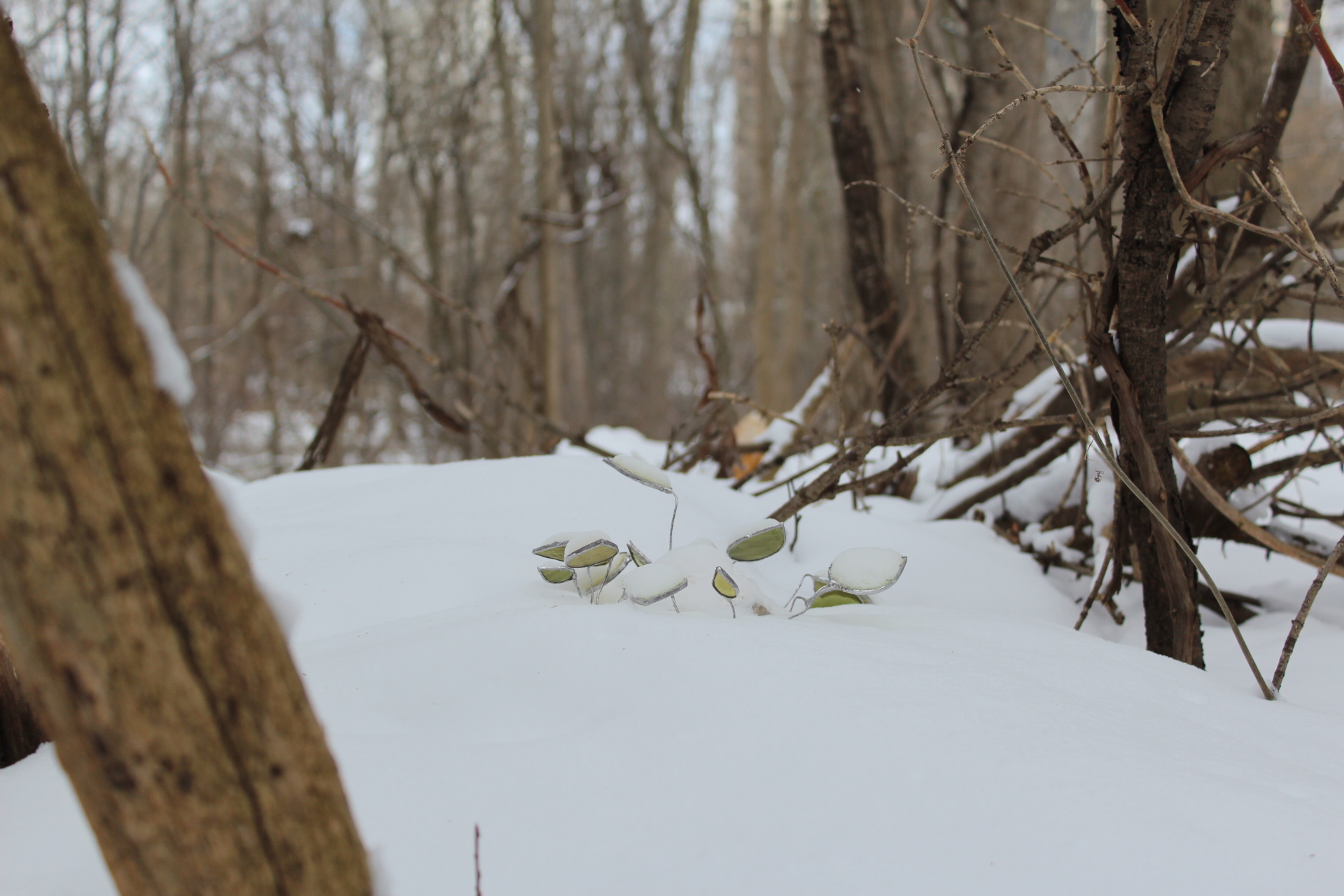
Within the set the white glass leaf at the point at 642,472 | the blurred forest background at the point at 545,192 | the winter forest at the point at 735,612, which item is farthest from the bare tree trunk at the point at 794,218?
the white glass leaf at the point at 642,472

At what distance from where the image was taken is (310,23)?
30.8 feet

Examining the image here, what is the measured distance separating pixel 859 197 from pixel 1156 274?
291 cm

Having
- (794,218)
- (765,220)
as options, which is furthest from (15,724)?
(794,218)

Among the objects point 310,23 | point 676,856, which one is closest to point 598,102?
point 310,23

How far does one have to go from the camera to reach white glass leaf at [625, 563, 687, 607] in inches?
37.2

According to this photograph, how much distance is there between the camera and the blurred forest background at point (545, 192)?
355cm

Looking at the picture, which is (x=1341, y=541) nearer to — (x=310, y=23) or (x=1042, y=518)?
(x=1042, y=518)

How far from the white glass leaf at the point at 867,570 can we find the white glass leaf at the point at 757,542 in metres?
0.09

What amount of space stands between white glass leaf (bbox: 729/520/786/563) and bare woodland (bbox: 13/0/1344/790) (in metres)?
0.33

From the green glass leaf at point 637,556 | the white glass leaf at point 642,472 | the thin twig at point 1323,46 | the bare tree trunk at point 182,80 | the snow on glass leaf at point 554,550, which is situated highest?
the bare tree trunk at point 182,80

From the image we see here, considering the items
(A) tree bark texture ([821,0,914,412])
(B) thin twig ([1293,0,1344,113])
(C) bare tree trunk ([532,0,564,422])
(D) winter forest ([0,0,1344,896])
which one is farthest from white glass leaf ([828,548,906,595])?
(C) bare tree trunk ([532,0,564,422])

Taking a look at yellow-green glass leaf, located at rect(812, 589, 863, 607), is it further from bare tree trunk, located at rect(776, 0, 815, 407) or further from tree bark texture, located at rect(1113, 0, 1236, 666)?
bare tree trunk, located at rect(776, 0, 815, 407)

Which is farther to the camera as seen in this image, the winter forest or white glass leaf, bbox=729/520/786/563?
white glass leaf, bbox=729/520/786/563

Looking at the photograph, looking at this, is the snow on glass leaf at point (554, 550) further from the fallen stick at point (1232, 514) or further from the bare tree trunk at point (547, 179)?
the bare tree trunk at point (547, 179)
